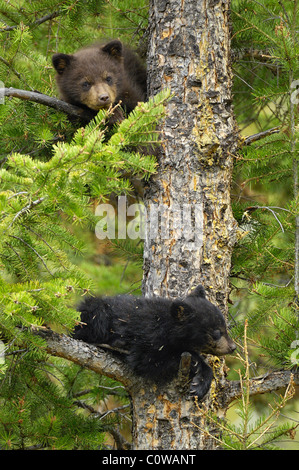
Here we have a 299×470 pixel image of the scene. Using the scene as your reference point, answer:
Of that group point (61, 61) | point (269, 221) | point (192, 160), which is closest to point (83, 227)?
point (192, 160)

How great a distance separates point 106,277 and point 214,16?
12.0 ft

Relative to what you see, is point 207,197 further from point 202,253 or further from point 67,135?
point 67,135

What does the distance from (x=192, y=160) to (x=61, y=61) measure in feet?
6.08

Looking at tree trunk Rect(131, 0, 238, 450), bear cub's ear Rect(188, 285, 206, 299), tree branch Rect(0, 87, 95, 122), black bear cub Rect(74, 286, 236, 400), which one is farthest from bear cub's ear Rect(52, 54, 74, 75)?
bear cub's ear Rect(188, 285, 206, 299)

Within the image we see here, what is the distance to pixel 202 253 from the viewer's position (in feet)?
13.1

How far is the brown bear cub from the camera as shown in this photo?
→ 4977mm

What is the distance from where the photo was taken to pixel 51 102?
14.4 ft

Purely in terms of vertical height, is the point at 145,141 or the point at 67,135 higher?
the point at 67,135

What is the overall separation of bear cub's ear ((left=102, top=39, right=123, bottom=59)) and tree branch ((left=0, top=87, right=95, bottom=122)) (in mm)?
825

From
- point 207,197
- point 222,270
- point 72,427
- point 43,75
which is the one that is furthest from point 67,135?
point 72,427

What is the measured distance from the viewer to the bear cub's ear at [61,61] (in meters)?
5.11

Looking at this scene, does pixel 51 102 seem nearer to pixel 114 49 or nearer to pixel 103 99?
pixel 103 99

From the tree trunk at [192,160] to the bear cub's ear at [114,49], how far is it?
91 centimetres

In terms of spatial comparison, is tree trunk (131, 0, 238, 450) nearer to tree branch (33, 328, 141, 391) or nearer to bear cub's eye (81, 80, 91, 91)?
tree branch (33, 328, 141, 391)
